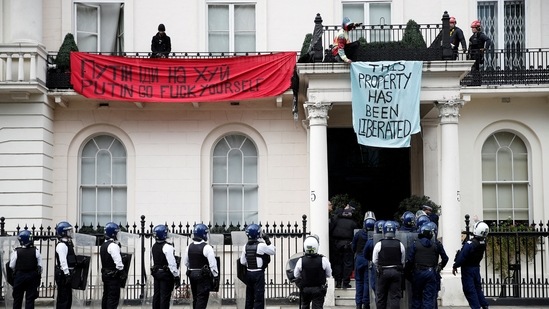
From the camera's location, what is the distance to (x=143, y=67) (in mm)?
24812

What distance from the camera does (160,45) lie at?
2516 centimetres

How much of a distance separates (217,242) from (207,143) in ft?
18.7

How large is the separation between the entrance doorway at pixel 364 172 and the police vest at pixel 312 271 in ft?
35.2

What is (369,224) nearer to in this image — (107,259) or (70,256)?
(107,259)

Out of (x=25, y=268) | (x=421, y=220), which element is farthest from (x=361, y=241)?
(x=25, y=268)

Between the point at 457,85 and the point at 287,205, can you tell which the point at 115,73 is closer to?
the point at 287,205

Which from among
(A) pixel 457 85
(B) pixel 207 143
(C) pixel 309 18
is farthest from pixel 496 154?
(B) pixel 207 143

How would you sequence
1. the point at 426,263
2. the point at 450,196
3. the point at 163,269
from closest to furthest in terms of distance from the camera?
the point at 426,263 → the point at 163,269 → the point at 450,196

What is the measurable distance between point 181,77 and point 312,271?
31.2 ft

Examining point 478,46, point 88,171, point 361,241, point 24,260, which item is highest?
point 478,46

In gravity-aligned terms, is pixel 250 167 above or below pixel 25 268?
above

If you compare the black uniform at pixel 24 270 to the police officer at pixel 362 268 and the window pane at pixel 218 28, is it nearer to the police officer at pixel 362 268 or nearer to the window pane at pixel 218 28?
the police officer at pixel 362 268

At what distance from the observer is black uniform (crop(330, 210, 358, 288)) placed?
73.7ft

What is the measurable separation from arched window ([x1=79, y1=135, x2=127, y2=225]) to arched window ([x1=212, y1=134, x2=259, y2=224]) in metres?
2.50
